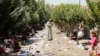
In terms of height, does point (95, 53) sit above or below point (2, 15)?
below

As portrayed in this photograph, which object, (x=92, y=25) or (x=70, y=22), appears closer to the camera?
(x=92, y=25)

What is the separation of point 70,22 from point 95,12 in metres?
11.3

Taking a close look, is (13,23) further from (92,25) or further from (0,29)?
(92,25)

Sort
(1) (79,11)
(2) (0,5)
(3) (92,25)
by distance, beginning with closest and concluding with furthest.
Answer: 1. (2) (0,5)
2. (3) (92,25)
3. (1) (79,11)

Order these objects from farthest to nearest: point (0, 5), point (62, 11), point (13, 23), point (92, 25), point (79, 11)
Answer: point (62, 11) → point (79, 11) → point (92, 25) → point (13, 23) → point (0, 5)

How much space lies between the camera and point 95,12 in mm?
23953

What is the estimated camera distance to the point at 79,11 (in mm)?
33594

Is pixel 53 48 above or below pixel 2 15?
below

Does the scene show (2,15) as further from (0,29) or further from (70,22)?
(70,22)

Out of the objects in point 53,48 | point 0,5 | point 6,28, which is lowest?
point 53,48

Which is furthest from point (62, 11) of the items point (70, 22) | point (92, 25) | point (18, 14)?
point (18, 14)

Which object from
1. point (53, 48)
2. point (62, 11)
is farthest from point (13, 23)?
point (62, 11)

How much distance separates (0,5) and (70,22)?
17310 millimetres

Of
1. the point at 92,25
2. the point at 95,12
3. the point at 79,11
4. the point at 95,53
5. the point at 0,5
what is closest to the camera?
the point at 95,53
